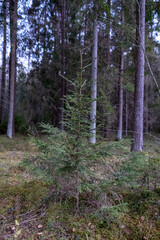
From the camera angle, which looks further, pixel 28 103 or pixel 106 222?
pixel 28 103

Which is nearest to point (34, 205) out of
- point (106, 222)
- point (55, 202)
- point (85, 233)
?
point (55, 202)

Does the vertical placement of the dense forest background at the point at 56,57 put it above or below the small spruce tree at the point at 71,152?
above

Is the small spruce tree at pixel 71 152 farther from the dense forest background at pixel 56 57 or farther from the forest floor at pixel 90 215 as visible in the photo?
the dense forest background at pixel 56 57

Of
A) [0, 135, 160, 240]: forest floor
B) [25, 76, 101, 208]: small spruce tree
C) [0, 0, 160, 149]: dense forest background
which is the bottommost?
[0, 135, 160, 240]: forest floor

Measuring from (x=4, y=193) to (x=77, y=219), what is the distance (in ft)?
4.86

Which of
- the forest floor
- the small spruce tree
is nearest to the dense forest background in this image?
the forest floor

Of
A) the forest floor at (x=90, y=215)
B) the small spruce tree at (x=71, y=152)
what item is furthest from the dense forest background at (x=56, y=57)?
the small spruce tree at (x=71, y=152)

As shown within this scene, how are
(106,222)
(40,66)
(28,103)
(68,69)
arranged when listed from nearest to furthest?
(106,222)
(68,69)
(40,66)
(28,103)

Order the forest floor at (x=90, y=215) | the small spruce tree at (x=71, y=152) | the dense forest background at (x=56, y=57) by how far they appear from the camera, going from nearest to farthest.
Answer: the forest floor at (x=90, y=215) < the small spruce tree at (x=71, y=152) < the dense forest background at (x=56, y=57)

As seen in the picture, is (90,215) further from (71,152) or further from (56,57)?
(56,57)

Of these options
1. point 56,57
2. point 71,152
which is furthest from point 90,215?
point 56,57

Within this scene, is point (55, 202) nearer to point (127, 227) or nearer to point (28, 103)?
point (127, 227)

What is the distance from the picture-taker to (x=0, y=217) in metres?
2.35

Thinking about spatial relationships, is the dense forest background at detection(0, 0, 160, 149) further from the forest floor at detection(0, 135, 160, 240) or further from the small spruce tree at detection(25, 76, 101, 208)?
the small spruce tree at detection(25, 76, 101, 208)
